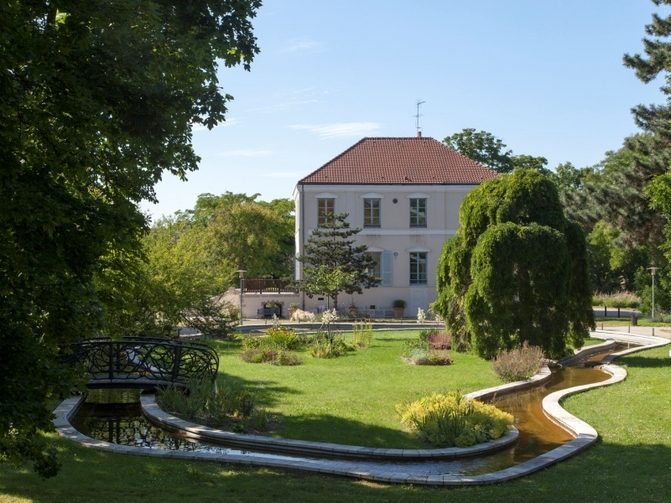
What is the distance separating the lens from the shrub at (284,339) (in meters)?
24.7

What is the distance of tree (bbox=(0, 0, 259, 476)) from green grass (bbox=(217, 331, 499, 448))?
15.8 feet

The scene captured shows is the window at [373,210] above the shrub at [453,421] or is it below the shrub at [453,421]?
above

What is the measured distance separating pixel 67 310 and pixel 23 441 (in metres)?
1.21

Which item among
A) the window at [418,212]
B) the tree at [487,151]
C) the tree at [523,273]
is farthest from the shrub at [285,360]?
the tree at [487,151]

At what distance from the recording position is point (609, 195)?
33.7m

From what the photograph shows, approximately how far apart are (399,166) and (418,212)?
10.1ft

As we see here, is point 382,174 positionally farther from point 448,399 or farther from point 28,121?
point 28,121

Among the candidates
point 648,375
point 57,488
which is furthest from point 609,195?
point 57,488

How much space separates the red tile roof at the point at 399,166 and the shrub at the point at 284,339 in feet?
58.2

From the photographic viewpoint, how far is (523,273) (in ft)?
69.9

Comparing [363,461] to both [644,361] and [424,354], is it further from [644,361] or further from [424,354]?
[644,361]

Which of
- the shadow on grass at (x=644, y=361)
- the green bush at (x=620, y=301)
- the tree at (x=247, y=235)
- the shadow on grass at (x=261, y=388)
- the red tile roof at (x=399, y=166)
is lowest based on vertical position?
the shadow on grass at (x=261, y=388)

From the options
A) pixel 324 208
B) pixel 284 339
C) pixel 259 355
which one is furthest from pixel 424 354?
pixel 324 208

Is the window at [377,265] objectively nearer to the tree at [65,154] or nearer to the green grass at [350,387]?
the green grass at [350,387]
